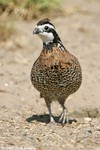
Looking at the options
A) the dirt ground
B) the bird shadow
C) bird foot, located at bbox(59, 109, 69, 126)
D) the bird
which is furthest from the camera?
the bird shadow

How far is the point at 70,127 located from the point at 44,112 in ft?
4.69

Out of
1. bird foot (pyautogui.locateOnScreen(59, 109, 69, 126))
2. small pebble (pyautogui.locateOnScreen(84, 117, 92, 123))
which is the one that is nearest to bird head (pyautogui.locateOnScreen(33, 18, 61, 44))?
bird foot (pyautogui.locateOnScreen(59, 109, 69, 126))

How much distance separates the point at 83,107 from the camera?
9188 mm

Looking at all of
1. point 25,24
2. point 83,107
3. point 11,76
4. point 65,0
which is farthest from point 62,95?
point 65,0

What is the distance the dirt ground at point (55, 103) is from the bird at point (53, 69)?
49 cm

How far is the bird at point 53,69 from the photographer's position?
735cm

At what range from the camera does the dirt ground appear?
688cm

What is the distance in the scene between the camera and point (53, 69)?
7.34 metres

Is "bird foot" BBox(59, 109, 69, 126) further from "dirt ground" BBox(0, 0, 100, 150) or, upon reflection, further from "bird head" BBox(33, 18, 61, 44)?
"bird head" BBox(33, 18, 61, 44)

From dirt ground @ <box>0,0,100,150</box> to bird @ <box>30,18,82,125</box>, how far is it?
487mm

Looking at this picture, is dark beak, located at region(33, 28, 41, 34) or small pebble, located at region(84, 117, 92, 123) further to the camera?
small pebble, located at region(84, 117, 92, 123)

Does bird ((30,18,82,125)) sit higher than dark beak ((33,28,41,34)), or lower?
lower

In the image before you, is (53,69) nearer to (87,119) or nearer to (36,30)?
(36,30)

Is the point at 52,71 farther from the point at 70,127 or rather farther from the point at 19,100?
the point at 19,100
